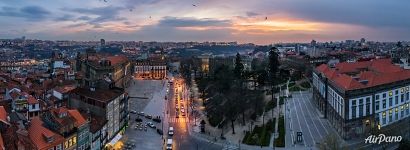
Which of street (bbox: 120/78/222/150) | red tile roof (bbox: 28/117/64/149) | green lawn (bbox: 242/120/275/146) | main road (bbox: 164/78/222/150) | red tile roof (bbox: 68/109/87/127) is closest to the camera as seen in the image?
red tile roof (bbox: 28/117/64/149)

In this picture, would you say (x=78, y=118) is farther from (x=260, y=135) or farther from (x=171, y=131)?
(x=260, y=135)

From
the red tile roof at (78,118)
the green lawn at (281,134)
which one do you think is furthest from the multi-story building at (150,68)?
the red tile roof at (78,118)

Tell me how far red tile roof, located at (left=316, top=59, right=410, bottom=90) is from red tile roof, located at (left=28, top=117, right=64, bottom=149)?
73.5 feet

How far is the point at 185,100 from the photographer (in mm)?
65875

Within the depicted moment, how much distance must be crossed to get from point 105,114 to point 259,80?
2694 centimetres

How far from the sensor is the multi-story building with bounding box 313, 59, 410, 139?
39.4 meters

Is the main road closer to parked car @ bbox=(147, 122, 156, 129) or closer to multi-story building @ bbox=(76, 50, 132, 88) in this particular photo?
parked car @ bbox=(147, 122, 156, 129)

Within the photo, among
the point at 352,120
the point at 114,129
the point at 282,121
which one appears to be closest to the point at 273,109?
the point at 282,121

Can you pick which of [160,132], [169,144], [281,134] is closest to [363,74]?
[281,134]

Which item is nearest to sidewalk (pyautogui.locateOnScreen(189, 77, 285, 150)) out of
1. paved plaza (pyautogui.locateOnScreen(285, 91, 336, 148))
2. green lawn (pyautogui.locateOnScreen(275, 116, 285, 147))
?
green lawn (pyautogui.locateOnScreen(275, 116, 285, 147))

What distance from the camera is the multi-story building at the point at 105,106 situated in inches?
1567

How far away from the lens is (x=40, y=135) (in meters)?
29.1

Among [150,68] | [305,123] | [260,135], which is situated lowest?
[260,135]

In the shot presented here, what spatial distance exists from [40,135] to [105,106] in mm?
10880
